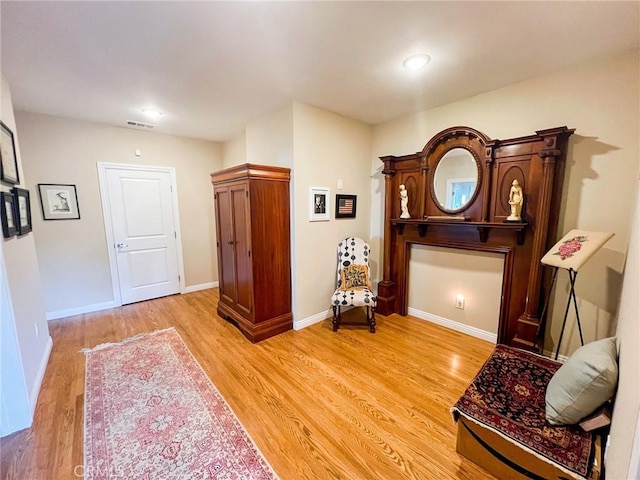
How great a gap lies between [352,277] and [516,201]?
1826 millimetres

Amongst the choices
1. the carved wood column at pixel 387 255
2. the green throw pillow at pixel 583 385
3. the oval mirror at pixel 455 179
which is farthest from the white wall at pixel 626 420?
the carved wood column at pixel 387 255

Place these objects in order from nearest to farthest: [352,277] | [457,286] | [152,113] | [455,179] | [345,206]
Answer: [455,179] → [457,286] → [152,113] → [352,277] → [345,206]

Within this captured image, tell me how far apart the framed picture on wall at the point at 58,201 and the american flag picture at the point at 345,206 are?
3.36m

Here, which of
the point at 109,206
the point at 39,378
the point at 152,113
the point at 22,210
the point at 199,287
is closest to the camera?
the point at 39,378

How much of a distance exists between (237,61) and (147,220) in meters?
2.94

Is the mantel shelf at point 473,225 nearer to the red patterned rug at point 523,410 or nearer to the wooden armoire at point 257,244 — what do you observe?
the red patterned rug at point 523,410

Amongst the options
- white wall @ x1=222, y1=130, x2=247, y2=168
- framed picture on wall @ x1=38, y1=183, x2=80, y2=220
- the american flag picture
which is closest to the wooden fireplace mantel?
the american flag picture

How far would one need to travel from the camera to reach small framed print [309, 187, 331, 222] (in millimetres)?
3045

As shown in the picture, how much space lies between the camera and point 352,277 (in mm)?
3275

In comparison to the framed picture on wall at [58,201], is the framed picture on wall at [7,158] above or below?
above

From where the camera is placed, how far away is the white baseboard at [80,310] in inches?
132

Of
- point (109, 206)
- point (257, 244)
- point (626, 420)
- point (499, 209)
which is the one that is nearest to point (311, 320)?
point (257, 244)

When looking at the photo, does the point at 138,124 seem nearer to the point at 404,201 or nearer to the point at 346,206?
the point at 346,206

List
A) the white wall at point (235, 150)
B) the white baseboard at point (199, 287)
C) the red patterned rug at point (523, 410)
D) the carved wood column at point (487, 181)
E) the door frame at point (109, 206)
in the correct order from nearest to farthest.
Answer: the red patterned rug at point (523, 410), the carved wood column at point (487, 181), the door frame at point (109, 206), the white wall at point (235, 150), the white baseboard at point (199, 287)
